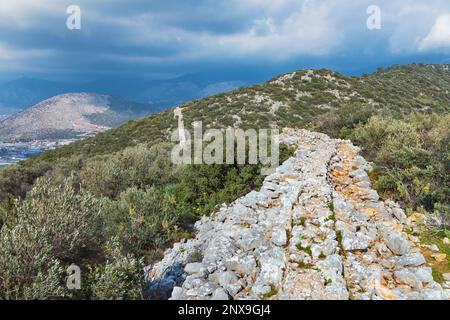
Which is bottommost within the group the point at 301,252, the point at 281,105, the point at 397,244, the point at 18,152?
the point at 301,252

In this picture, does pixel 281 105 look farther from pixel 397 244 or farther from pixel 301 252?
pixel 301 252

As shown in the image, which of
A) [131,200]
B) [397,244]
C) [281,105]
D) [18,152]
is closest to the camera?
[397,244]

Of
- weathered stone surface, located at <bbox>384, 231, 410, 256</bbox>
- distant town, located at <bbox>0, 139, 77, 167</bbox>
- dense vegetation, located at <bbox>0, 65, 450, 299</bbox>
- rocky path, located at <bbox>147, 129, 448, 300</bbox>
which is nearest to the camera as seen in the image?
dense vegetation, located at <bbox>0, 65, 450, 299</bbox>

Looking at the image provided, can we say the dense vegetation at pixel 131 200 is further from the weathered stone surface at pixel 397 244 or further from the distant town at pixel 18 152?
the distant town at pixel 18 152

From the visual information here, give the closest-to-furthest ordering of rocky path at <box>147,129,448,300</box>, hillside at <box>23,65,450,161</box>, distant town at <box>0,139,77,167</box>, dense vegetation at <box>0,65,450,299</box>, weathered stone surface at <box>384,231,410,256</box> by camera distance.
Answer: dense vegetation at <box>0,65,450,299</box> < rocky path at <box>147,129,448,300</box> < weathered stone surface at <box>384,231,410,256</box> < hillside at <box>23,65,450,161</box> < distant town at <box>0,139,77,167</box>

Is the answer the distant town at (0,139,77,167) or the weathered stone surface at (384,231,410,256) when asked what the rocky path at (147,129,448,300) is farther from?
the distant town at (0,139,77,167)

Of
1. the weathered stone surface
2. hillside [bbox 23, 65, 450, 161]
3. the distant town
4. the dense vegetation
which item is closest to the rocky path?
the weathered stone surface

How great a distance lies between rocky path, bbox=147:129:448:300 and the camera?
21.7 ft

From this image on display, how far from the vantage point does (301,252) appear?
7.95 metres

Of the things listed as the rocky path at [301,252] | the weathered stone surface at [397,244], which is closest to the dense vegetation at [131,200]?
the rocky path at [301,252]

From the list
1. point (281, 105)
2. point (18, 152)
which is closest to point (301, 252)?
point (281, 105)
